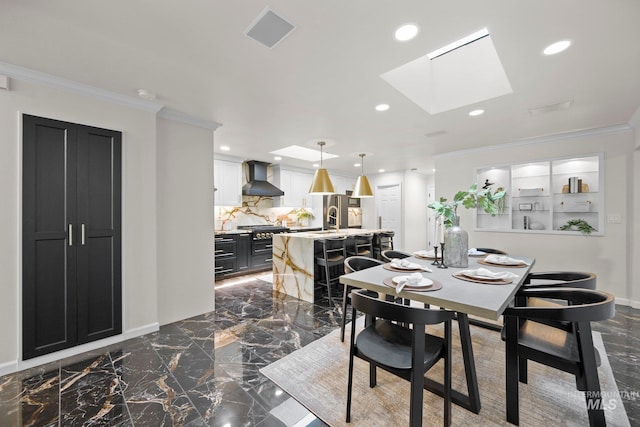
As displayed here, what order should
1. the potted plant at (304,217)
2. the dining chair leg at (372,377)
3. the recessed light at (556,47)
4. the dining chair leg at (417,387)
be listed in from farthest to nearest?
the potted plant at (304,217) → the dining chair leg at (372,377) → the recessed light at (556,47) → the dining chair leg at (417,387)

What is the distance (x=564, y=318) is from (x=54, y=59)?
12.5 feet

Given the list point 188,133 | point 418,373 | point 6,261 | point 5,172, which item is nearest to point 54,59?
point 5,172

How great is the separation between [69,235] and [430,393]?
3303 millimetres

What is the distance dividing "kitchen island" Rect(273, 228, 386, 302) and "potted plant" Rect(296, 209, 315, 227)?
2591mm

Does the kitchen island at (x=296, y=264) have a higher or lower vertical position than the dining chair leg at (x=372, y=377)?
higher

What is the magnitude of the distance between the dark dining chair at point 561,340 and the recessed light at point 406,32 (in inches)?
71.1

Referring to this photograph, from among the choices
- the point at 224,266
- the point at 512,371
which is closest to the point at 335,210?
the point at 224,266

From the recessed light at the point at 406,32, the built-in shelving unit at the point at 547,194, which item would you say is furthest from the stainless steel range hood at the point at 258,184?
the recessed light at the point at 406,32

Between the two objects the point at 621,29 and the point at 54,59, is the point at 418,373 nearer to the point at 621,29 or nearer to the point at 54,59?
the point at 621,29

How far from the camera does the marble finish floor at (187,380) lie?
168cm

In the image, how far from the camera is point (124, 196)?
2.68 meters

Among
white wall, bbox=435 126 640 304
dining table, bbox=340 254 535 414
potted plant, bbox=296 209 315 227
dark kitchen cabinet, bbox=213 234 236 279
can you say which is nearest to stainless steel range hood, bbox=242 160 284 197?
potted plant, bbox=296 209 315 227

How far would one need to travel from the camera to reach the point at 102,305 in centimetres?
256

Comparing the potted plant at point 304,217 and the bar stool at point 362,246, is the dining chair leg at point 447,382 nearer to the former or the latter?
the bar stool at point 362,246
